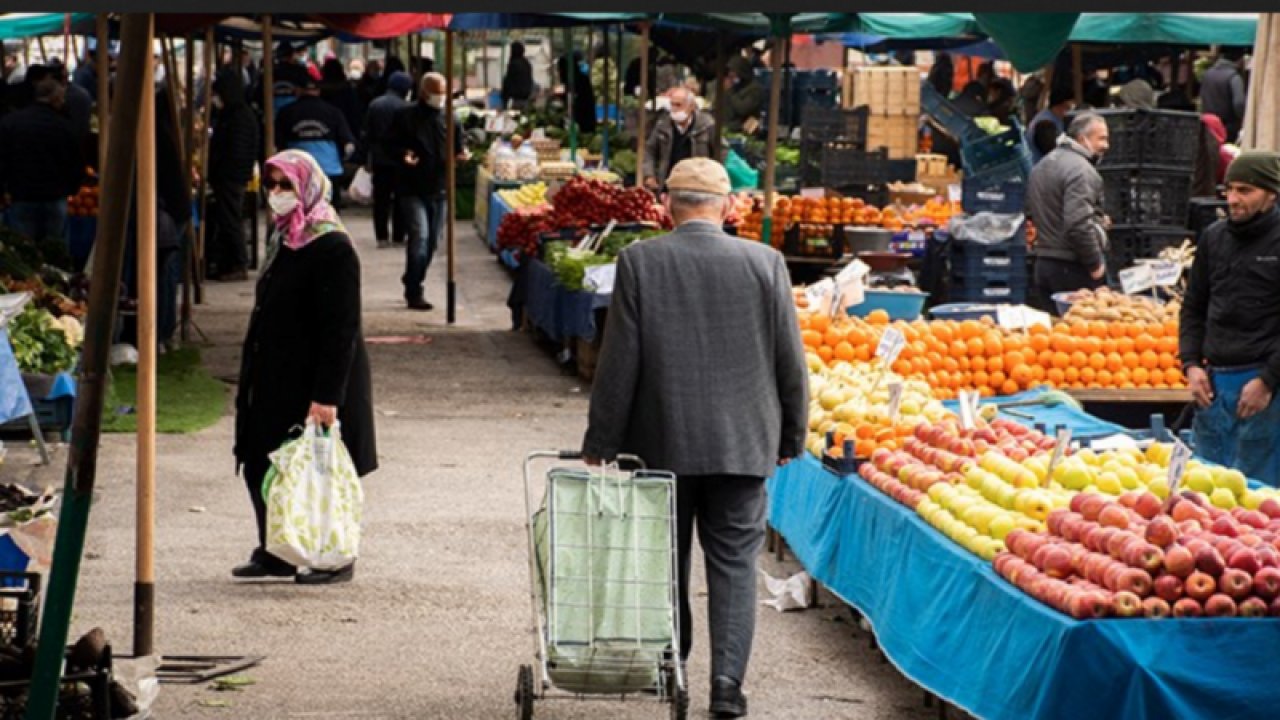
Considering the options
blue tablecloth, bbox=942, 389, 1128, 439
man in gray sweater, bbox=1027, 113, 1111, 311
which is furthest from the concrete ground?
man in gray sweater, bbox=1027, 113, 1111, 311

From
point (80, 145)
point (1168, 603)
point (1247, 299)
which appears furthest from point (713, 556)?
point (80, 145)

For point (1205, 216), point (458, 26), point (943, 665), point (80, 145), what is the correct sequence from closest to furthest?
point (943, 665), point (1205, 216), point (80, 145), point (458, 26)

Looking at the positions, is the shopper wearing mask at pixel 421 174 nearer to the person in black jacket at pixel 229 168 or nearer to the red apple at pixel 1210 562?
the person in black jacket at pixel 229 168

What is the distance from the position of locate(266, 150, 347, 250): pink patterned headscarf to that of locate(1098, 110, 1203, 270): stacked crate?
8915mm

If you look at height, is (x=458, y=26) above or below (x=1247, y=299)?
above

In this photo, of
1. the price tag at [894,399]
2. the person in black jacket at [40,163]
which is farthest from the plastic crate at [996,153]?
the price tag at [894,399]

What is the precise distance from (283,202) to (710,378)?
8.74ft

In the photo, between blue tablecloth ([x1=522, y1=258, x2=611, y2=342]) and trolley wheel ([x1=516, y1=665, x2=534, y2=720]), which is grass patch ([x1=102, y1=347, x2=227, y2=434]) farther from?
trolley wheel ([x1=516, y1=665, x2=534, y2=720])

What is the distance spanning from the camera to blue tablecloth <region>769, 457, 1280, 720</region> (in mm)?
6309

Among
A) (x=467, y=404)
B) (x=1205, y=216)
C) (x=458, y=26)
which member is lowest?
(x=467, y=404)

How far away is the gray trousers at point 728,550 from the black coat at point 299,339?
228 cm

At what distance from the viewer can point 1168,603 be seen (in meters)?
6.52

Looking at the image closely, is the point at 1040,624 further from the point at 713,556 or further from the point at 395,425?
the point at 395,425

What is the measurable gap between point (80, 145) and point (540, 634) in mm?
11783
